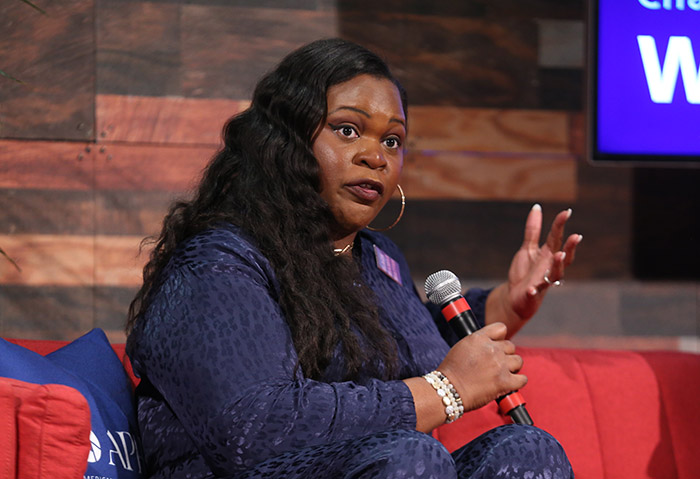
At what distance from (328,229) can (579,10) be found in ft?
5.09

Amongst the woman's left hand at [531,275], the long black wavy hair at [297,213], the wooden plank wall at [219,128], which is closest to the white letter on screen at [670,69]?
the wooden plank wall at [219,128]

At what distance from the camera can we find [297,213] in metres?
1.53

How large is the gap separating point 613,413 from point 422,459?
109 cm

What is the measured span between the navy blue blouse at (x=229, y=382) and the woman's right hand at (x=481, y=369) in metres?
0.11

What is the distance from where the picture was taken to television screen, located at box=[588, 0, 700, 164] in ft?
8.04

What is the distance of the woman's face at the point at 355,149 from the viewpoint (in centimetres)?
157

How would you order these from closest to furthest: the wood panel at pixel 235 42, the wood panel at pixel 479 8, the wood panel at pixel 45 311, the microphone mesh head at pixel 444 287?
the microphone mesh head at pixel 444 287 < the wood panel at pixel 45 311 < the wood panel at pixel 235 42 < the wood panel at pixel 479 8

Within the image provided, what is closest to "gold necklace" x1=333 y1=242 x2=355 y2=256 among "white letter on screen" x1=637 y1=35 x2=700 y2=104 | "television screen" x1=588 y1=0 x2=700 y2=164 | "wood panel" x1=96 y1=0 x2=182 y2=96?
"wood panel" x1=96 y1=0 x2=182 y2=96

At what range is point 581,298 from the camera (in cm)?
266

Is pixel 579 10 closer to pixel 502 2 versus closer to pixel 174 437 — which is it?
pixel 502 2

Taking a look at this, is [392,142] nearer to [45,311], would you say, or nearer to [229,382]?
[229,382]

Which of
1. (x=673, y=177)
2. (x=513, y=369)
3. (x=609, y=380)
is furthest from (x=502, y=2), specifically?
(x=513, y=369)

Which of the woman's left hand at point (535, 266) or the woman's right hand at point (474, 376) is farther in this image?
the woman's left hand at point (535, 266)

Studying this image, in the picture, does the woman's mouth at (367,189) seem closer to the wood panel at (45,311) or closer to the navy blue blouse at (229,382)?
the navy blue blouse at (229,382)
